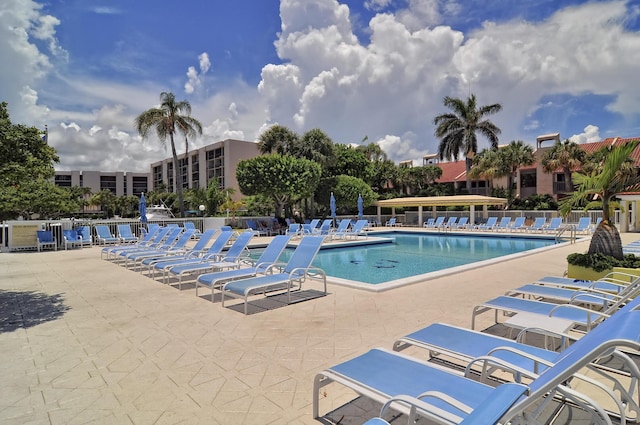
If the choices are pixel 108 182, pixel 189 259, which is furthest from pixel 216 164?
pixel 189 259

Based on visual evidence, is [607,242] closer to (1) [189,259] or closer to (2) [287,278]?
(2) [287,278]

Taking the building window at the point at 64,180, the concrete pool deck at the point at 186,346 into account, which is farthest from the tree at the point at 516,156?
the building window at the point at 64,180

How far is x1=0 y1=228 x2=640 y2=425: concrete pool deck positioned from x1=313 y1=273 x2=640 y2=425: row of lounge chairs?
0.44 meters

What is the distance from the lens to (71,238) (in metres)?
15.3

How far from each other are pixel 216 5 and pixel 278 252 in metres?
9.75

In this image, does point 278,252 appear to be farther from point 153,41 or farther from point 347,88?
point 347,88

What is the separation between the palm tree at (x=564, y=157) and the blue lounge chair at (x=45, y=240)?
32023 millimetres

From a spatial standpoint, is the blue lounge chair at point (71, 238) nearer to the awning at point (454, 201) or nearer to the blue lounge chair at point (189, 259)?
the blue lounge chair at point (189, 259)

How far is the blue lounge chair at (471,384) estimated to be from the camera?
1.40 meters

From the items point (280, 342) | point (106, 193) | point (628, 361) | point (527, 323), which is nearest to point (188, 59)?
point (280, 342)

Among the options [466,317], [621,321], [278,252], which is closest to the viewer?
[621,321]

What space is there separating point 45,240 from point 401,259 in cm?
1379

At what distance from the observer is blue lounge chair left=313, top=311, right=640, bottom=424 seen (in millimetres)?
1404

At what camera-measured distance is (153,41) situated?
1281cm
